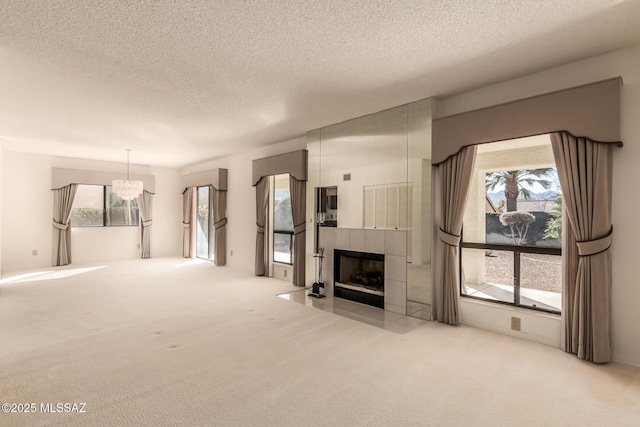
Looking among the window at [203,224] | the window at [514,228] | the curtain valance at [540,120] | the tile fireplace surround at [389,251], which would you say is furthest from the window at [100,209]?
the window at [514,228]

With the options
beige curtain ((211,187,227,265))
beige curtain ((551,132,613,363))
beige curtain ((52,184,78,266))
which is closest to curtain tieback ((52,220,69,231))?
beige curtain ((52,184,78,266))

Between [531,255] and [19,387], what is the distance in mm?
4806

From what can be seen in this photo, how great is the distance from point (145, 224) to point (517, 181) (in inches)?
359

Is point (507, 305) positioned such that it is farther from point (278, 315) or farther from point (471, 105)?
point (278, 315)

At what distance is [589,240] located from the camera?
2945mm

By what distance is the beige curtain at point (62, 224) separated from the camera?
25.6 feet

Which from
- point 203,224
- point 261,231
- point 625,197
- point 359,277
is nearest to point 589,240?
point 625,197

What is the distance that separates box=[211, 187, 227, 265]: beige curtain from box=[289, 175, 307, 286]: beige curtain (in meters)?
2.79

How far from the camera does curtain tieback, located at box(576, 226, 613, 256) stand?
9.44 ft

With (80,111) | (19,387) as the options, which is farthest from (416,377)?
(80,111)

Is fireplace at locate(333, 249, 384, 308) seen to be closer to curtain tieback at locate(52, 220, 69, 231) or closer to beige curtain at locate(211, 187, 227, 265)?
beige curtain at locate(211, 187, 227, 265)

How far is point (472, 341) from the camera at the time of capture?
334 centimetres

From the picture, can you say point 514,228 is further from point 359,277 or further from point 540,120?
point 359,277

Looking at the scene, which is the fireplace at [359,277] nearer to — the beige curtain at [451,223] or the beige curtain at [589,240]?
the beige curtain at [451,223]
